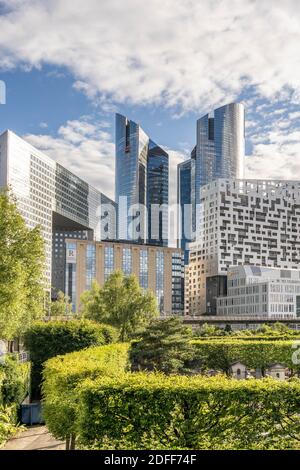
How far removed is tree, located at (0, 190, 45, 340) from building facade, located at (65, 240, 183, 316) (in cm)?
10130

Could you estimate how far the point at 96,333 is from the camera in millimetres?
39875

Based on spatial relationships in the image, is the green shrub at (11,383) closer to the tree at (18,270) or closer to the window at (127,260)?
the tree at (18,270)

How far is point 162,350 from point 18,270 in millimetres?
15747

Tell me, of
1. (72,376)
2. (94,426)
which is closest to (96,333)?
(72,376)

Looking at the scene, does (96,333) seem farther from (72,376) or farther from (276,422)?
(276,422)

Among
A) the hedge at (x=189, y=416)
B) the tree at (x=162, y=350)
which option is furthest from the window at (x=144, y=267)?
the hedge at (x=189, y=416)

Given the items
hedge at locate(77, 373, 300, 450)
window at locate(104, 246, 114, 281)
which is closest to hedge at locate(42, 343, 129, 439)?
hedge at locate(77, 373, 300, 450)

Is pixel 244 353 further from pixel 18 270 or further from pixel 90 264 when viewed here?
pixel 90 264

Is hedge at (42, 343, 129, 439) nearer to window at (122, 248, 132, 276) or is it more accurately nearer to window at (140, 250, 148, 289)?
window at (122, 248, 132, 276)

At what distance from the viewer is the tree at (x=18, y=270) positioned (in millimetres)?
33844

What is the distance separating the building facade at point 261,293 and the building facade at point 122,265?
52.9 feet

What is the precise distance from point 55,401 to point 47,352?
760 inches

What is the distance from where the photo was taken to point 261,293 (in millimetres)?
137250

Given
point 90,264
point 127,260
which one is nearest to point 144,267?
point 127,260
